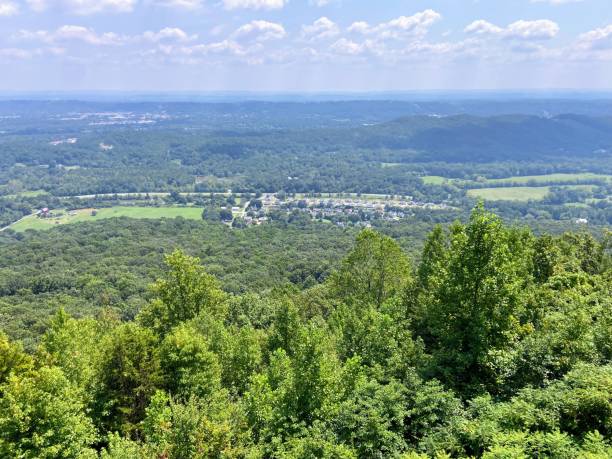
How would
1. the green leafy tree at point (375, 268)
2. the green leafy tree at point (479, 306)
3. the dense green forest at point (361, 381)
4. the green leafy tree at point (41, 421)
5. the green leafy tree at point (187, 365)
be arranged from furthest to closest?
1. the green leafy tree at point (375, 268)
2. the green leafy tree at point (187, 365)
3. the green leafy tree at point (479, 306)
4. the green leafy tree at point (41, 421)
5. the dense green forest at point (361, 381)

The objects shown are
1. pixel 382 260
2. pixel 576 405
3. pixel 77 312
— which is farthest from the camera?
pixel 77 312

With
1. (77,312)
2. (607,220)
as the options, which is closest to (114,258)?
(77,312)

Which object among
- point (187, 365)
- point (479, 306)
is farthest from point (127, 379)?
point (479, 306)

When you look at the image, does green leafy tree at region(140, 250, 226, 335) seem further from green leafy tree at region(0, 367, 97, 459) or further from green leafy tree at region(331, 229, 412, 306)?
green leafy tree at region(0, 367, 97, 459)

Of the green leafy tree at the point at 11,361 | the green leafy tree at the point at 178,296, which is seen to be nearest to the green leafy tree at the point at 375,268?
the green leafy tree at the point at 178,296

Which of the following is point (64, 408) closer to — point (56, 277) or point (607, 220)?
point (56, 277)

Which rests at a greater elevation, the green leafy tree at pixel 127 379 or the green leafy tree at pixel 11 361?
the green leafy tree at pixel 11 361

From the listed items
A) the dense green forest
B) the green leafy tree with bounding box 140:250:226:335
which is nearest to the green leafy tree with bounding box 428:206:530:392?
the dense green forest

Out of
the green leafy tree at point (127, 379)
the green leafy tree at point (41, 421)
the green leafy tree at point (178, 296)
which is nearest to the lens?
the green leafy tree at point (41, 421)

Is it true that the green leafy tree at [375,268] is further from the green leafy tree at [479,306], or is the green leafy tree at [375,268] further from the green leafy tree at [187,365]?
the green leafy tree at [187,365]
